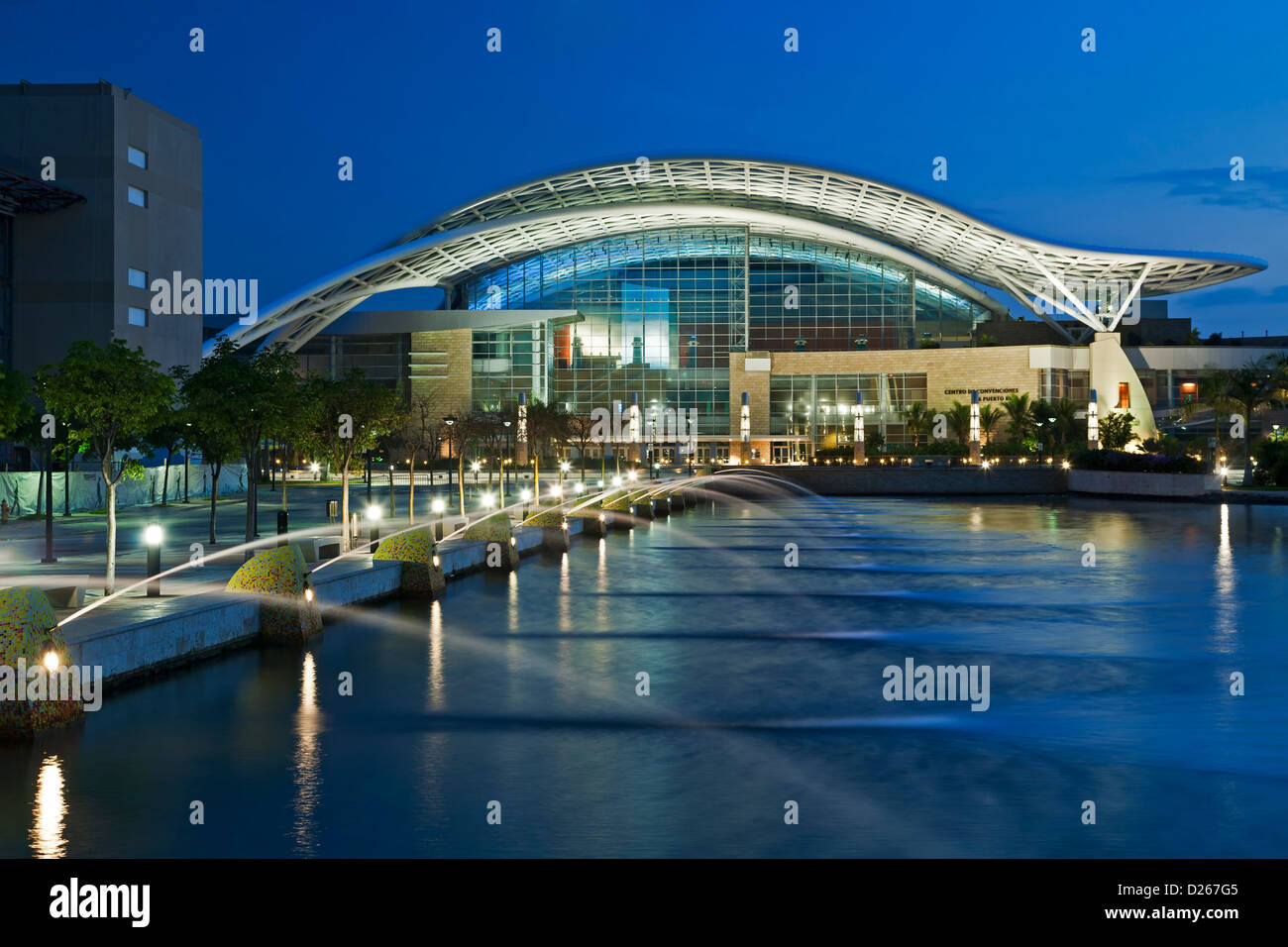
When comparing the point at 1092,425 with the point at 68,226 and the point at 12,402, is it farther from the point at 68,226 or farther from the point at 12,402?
the point at 12,402

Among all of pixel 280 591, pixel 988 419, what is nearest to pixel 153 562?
pixel 280 591

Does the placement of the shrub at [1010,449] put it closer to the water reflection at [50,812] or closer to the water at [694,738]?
the water at [694,738]

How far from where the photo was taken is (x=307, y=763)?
36.6 ft

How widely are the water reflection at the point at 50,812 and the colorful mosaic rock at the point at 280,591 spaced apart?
566 cm

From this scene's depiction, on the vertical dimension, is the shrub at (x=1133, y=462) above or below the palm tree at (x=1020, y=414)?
below

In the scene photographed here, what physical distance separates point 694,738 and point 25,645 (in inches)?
251

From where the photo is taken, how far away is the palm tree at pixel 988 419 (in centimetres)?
8975

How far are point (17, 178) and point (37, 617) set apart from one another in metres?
46.2

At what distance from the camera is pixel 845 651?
17.7 meters

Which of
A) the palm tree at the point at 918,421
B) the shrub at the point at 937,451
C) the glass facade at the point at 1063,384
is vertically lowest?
the shrub at the point at 937,451

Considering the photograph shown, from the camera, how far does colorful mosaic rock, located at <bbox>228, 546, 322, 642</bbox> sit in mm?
16625

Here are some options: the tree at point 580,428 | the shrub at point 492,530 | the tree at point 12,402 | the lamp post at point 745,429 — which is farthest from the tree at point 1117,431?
the tree at point 12,402
